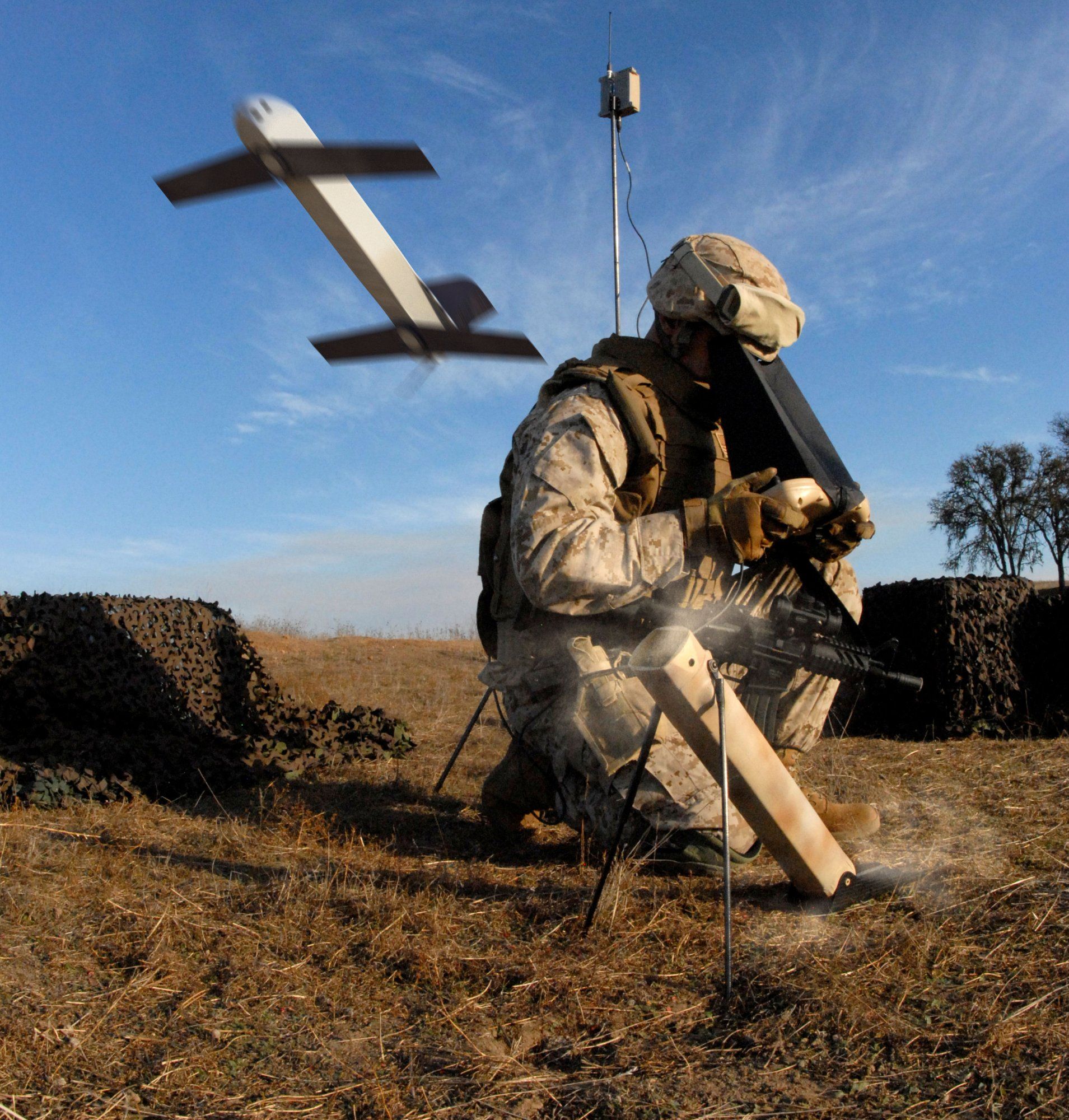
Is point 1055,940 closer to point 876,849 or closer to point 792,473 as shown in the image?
point 876,849

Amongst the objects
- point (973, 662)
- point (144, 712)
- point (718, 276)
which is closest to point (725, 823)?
point (718, 276)

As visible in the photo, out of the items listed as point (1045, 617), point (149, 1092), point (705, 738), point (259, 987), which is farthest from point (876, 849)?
point (1045, 617)

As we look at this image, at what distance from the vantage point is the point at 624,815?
2732 millimetres

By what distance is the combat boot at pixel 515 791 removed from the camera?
389cm

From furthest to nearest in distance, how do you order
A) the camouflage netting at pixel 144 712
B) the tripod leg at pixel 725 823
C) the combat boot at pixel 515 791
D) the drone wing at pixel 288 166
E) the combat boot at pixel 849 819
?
the camouflage netting at pixel 144 712, the combat boot at pixel 515 791, the combat boot at pixel 849 819, the drone wing at pixel 288 166, the tripod leg at pixel 725 823

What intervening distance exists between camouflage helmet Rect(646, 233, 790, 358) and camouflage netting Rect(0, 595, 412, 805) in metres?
3.60

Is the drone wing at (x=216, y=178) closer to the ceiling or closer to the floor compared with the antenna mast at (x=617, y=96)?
closer to the floor

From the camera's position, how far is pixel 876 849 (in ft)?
11.7

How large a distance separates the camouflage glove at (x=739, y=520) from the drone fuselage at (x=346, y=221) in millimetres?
1492

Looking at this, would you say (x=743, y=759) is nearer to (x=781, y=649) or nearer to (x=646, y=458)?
(x=781, y=649)

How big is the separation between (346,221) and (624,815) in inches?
97.6

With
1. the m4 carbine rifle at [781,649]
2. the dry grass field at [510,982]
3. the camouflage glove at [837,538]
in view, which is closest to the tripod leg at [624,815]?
the dry grass field at [510,982]

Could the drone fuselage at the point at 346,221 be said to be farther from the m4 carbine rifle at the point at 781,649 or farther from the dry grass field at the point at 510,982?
the dry grass field at the point at 510,982

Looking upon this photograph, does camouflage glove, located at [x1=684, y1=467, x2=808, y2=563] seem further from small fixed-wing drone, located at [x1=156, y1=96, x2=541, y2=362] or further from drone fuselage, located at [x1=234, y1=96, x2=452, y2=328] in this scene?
drone fuselage, located at [x1=234, y1=96, x2=452, y2=328]
